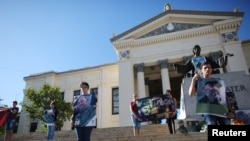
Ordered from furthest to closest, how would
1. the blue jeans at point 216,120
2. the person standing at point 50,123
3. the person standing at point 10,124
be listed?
the person standing at point 10,124
the person standing at point 50,123
the blue jeans at point 216,120

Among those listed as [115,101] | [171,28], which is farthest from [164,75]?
[115,101]

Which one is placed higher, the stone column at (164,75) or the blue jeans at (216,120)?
the stone column at (164,75)

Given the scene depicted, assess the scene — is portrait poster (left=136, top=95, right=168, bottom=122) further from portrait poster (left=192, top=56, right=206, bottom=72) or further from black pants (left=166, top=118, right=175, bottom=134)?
portrait poster (left=192, top=56, right=206, bottom=72)

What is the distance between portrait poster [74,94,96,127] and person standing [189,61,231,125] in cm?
235

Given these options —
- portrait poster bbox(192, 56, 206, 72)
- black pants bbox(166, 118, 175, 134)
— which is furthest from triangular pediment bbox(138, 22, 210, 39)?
portrait poster bbox(192, 56, 206, 72)

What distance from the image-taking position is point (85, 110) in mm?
5129

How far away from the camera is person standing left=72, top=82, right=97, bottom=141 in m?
4.93

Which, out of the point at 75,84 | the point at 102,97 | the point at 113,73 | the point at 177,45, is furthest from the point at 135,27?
the point at 75,84

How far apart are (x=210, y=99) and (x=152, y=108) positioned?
9.03 m

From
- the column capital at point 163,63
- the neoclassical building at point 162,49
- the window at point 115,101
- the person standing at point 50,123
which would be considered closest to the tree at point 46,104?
the neoclassical building at point 162,49

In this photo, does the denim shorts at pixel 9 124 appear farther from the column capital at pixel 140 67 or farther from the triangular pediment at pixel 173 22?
the triangular pediment at pixel 173 22

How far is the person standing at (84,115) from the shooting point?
16.2 feet

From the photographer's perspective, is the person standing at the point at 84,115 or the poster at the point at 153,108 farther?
the poster at the point at 153,108

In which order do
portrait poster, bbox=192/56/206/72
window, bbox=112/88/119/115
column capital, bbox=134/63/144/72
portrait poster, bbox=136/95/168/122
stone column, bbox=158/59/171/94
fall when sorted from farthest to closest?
window, bbox=112/88/119/115, column capital, bbox=134/63/144/72, stone column, bbox=158/59/171/94, portrait poster, bbox=136/95/168/122, portrait poster, bbox=192/56/206/72
